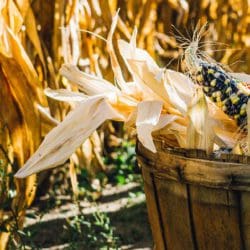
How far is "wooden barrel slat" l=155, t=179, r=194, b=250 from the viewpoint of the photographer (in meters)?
1.82

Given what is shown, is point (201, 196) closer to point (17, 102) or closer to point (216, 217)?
point (216, 217)

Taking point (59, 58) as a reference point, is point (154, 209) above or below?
below

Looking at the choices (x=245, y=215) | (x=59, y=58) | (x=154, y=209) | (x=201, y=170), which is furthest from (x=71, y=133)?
(x=59, y=58)

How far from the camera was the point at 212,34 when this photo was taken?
452 cm

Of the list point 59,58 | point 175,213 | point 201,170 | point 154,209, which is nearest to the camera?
point 201,170

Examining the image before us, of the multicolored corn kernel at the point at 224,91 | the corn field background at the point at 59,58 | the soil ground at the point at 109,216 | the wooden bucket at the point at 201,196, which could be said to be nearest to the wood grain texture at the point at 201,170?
the wooden bucket at the point at 201,196

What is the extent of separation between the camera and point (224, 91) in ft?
6.18

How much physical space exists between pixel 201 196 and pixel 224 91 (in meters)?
0.30

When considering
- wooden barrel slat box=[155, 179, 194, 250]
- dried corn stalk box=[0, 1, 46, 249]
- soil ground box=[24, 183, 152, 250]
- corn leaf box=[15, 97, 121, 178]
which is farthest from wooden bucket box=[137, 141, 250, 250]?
soil ground box=[24, 183, 152, 250]

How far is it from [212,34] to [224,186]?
9.54ft

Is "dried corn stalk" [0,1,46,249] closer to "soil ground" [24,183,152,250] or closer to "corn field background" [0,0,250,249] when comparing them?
"corn field background" [0,0,250,249]

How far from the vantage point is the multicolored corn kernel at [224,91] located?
6.12ft

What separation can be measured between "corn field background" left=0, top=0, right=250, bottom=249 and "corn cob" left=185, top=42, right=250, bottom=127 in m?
0.18

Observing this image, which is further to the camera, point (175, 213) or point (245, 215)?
point (175, 213)
